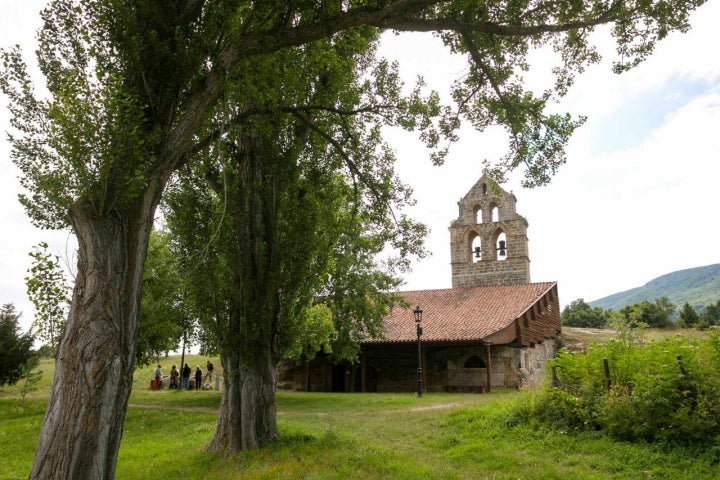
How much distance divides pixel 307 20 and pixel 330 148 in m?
3.88

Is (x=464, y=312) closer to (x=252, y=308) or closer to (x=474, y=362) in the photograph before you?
(x=474, y=362)

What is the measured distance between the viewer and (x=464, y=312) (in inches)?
855

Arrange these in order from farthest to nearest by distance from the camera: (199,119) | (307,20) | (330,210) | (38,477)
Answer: (330,210) → (307,20) → (199,119) → (38,477)

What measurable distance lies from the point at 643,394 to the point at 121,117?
7.69 meters

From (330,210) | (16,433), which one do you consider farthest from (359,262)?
(16,433)

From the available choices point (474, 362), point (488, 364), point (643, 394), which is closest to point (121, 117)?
point (643, 394)

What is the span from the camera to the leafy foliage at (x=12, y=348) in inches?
762

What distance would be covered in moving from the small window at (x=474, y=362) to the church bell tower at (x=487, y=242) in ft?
18.1

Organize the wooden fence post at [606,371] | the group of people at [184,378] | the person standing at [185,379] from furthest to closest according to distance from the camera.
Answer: the person standing at [185,379], the group of people at [184,378], the wooden fence post at [606,371]

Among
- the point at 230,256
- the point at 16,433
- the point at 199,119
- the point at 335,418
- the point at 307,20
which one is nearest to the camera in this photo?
the point at 199,119

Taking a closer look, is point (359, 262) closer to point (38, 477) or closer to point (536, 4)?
point (536, 4)

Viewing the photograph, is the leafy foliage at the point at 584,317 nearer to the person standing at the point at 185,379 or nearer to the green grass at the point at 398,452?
the person standing at the point at 185,379

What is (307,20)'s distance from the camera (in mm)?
6402

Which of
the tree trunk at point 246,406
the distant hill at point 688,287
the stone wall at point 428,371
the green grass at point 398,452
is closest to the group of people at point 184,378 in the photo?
the stone wall at point 428,371
